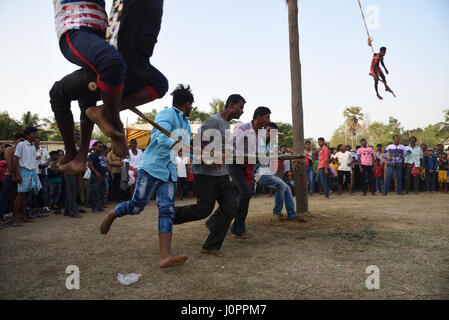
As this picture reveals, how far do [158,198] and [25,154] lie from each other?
4648 mm

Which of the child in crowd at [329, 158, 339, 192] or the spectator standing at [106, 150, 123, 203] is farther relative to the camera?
the child in crowd at [329, 158, 339, 192]

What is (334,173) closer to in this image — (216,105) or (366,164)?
(366,164)

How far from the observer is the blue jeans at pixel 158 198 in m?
3.24

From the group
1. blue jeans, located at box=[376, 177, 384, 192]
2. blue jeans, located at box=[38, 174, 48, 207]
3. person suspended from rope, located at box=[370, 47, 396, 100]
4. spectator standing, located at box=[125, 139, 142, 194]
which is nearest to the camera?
person suspended from rope, located at box=[370, 47, 396, 100]

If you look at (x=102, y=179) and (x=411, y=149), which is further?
(x=411, y=149)

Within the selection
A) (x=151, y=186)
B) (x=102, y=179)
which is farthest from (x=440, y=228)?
(x=102, y=179)

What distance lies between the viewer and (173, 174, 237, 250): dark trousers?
3744 millimetres

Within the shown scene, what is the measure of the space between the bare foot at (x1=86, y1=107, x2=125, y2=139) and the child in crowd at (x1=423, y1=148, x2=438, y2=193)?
13.2 meters

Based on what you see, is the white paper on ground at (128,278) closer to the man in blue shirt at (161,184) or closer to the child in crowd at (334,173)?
the man in blue shirt at (161,184)

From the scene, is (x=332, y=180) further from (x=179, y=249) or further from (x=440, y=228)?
(x=179, y=249)

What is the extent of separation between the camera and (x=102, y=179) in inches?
328

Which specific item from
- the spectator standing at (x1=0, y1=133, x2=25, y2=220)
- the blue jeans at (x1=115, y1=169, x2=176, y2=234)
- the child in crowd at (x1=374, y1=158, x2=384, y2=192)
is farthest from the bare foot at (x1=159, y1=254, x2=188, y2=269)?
the child in crowd at (x1=374, y1=158, x2=384, y2=192)

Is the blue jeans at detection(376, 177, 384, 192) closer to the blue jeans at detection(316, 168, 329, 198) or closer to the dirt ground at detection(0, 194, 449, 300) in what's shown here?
the blue jeans at detection(316, 168, 329, 198)
